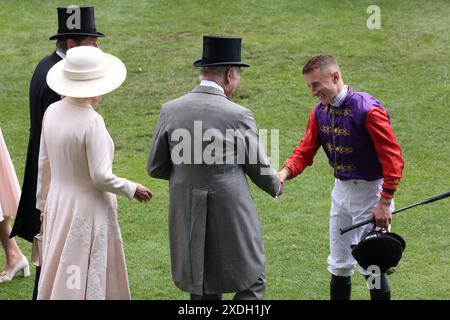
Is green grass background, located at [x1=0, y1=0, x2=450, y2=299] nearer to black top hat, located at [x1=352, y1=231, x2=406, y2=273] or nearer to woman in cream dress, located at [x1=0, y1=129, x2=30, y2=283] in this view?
woman in cream dress, located at [x1=0, y1=129, x2=30, y2=283]

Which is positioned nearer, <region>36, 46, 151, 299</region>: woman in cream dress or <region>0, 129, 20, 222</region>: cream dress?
<region>36, 46, 151, 299</region>: woman in cream dress

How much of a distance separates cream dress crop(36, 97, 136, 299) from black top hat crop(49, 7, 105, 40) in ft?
3.07

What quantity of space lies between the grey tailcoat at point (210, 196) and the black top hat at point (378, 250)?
74 centimetres

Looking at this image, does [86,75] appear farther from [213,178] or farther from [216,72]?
[213,178]

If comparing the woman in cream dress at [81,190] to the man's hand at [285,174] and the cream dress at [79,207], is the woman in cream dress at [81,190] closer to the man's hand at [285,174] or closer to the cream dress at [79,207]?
the cream dress at [79,207]

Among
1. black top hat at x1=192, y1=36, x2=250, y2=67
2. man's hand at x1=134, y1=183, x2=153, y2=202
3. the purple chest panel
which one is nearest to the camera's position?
black top hat at x1=192, y1=36, x2=250, y2=67

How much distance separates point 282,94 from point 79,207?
233 inches

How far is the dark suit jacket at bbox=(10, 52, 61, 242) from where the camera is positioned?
671 centimetres

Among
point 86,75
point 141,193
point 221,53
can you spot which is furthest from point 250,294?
point 86,75

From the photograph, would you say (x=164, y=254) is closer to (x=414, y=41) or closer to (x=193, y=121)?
(x=193, y=121)

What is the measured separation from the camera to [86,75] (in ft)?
20.0

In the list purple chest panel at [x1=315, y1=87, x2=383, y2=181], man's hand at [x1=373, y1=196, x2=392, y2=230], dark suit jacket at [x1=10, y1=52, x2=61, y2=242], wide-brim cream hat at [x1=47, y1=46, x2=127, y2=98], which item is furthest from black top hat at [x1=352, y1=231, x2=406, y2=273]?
dark suit jacket at [x1=10, y1=52, x2=61, y2=242]

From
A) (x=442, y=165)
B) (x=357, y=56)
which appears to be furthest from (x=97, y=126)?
(x=357, y=56)
